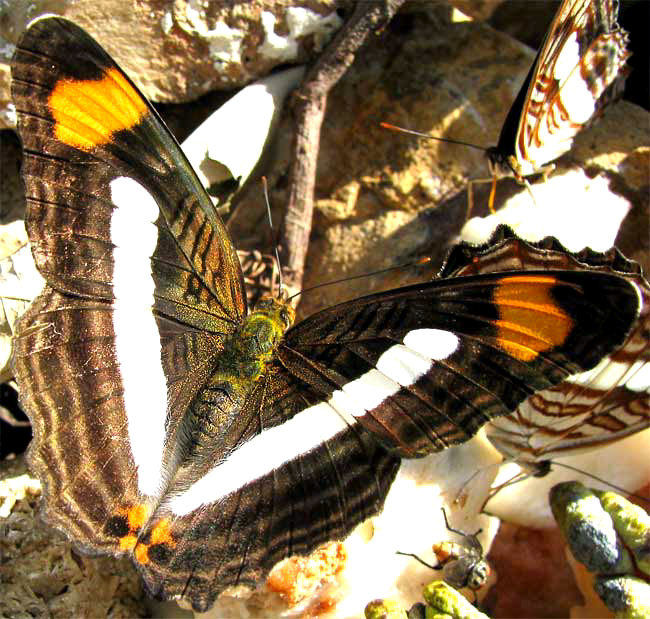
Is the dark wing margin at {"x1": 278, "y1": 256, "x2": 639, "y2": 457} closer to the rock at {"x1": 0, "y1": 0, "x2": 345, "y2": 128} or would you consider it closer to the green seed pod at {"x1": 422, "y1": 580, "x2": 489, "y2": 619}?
the green seed pod at {"x1": 422, "y1": 580, "x2": 489, "y2": 619}

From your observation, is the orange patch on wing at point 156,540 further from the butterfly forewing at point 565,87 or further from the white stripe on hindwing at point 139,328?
the butterfly forewing at point 565,87

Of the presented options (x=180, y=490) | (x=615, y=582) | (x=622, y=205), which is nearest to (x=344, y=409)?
(x=180, y=490)

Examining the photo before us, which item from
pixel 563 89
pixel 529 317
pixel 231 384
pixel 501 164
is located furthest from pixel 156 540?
pixel 563 89

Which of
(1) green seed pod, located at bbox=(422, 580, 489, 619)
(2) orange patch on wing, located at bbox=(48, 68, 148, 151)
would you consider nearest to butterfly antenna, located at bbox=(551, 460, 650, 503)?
(1) green seed pod, located at bbox=(422, 580, 489, 619)

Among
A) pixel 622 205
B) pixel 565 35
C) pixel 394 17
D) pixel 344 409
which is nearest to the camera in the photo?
pixel 344 409

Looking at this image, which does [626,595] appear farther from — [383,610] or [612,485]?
[383,610]

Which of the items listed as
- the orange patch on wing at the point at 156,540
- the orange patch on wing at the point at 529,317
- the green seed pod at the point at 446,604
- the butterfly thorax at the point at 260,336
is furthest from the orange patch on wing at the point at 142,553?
the orange patch on wing at the point at 529,317

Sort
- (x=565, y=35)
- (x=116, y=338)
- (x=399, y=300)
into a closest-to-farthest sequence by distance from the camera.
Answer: (x=399, y=300)
(x=116, y=338)
(x=565, y=35)

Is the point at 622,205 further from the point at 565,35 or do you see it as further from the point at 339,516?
the point at 339,516
